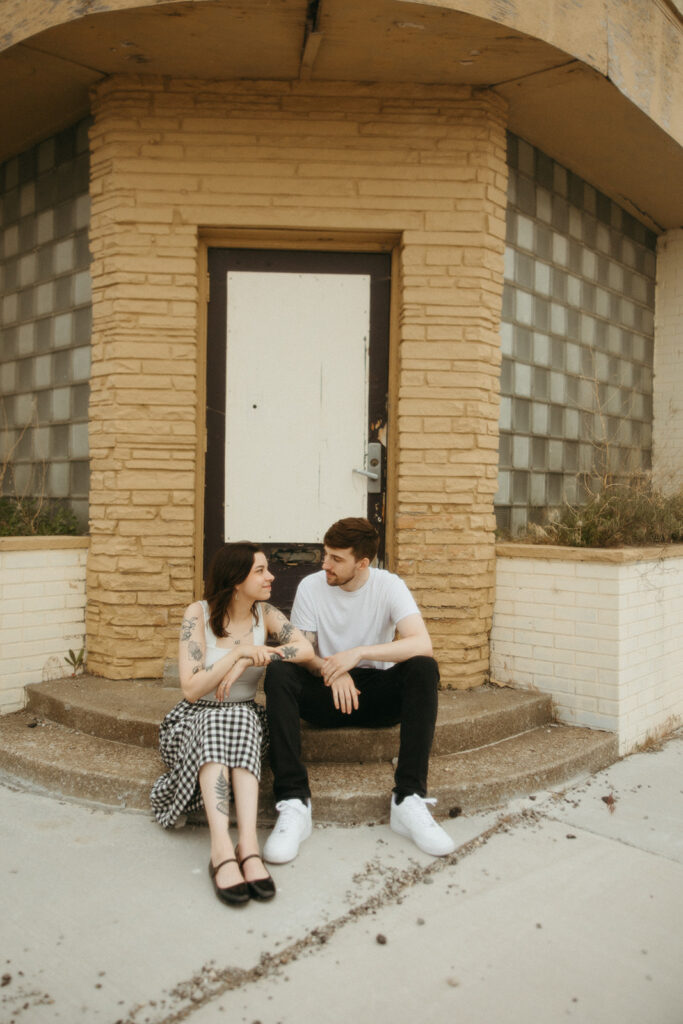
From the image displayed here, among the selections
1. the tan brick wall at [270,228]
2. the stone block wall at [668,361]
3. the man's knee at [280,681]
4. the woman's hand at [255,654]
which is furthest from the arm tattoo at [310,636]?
the stone block wall at [668,361]

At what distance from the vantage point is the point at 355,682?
3.60 m

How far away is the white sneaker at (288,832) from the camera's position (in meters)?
2.90

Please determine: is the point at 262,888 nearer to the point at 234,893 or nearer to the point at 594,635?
the point at 234,893

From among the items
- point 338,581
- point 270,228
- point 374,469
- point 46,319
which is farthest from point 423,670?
point 46,319

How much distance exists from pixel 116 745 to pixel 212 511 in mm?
1422

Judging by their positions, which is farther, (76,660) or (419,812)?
(76,660)

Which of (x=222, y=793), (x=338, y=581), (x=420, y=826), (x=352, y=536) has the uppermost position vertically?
(x=352, y=536)

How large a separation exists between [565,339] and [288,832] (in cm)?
393

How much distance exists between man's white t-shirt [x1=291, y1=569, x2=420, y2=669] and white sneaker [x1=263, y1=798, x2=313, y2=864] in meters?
0.75

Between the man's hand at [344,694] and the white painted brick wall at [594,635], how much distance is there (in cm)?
154

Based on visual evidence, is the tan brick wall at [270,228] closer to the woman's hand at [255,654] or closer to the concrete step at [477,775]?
the concrete step at [477,775]

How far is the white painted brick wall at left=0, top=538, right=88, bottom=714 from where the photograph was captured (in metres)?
4.32

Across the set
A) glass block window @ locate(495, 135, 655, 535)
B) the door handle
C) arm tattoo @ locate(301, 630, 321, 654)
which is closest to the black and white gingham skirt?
arm tattoo @ locate(301, 630, 321, 654)

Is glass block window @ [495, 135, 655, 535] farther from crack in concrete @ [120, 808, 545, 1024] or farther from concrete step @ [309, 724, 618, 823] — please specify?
crack in concrete @ [120, 808, 545, 1024]
